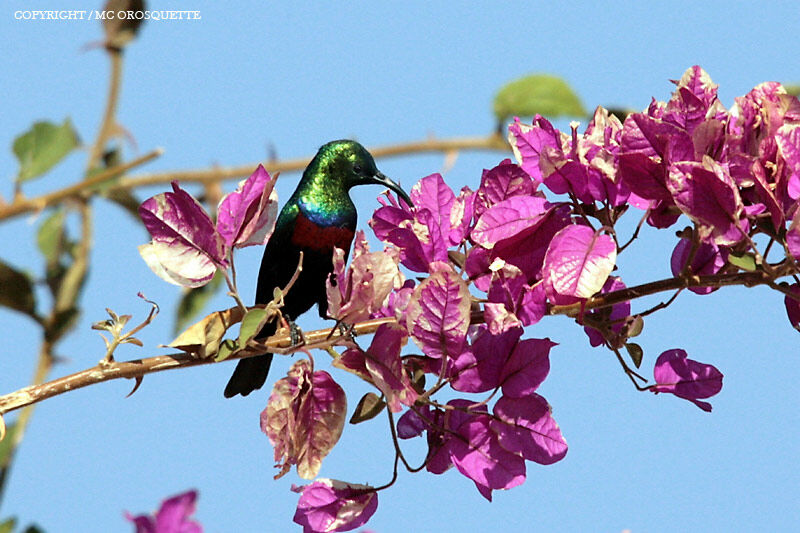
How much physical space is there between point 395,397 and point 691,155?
26cm

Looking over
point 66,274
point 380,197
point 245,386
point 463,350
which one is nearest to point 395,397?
point 463,350

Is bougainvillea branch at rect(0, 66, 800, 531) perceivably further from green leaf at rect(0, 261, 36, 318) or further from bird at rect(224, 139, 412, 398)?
green leaf at rect(0, 261, 36, 318)

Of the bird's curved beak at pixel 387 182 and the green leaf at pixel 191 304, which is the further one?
the green leaf at pixel 191 304

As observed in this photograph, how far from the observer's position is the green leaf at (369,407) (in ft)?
2.37

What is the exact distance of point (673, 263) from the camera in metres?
0.81

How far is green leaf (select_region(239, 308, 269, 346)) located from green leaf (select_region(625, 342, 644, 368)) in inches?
10.8

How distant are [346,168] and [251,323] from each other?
17.2 inches

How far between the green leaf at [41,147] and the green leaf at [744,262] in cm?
115

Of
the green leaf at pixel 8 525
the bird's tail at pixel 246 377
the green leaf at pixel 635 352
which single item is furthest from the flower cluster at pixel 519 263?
the green leaf at pixel 8 525

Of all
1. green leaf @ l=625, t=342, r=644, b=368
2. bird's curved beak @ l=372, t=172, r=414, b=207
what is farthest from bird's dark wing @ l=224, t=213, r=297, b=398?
green leaf @ l=625, t=342, r=644, b=368

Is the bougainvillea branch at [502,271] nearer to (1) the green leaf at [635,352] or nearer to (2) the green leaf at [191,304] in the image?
(1) the green leaf at [635,352]

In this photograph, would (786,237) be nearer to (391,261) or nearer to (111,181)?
(391,261)

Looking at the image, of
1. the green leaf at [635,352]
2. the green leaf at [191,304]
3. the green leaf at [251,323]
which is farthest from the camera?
the green leaf at [191,304]

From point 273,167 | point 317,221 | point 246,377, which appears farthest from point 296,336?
point 273,167
